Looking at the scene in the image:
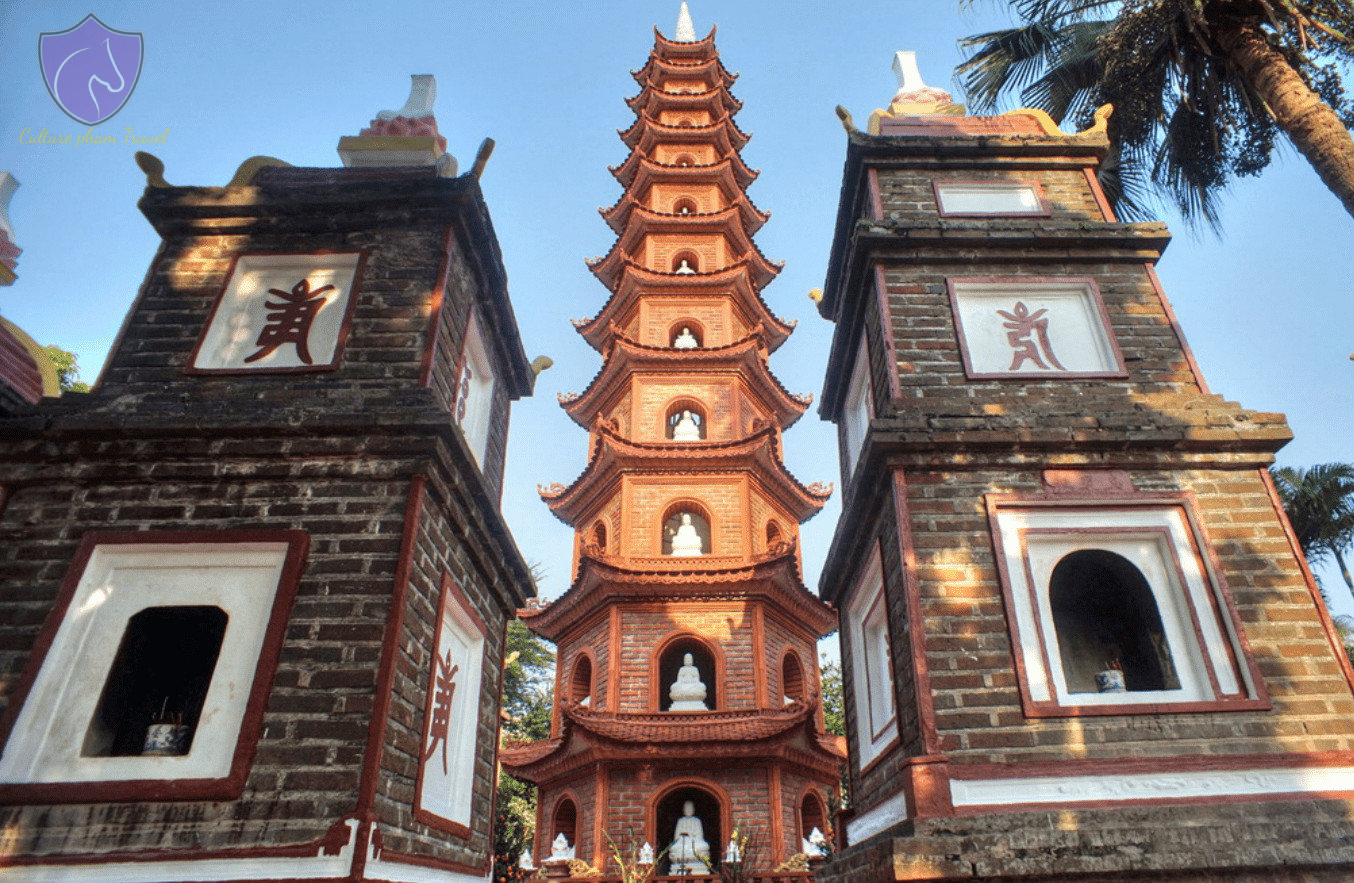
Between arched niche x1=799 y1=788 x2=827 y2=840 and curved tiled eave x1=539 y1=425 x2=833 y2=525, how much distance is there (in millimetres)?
6200

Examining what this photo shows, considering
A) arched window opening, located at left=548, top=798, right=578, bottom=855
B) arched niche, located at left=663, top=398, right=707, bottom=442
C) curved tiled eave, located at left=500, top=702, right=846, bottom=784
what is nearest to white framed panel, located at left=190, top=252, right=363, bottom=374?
curved tiled eave, located at left=500, top=702, right=846, bottom=784

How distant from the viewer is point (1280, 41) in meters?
8.05

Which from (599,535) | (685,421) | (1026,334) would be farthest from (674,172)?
(1026,334)

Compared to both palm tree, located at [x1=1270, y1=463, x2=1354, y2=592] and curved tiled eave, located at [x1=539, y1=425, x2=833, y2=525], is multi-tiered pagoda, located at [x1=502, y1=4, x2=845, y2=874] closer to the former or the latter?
curved tiled eave, located at [x1=539, y1=425, x2=833, y2=525]

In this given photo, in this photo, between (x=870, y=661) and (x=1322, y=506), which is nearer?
(x=870, y=661)

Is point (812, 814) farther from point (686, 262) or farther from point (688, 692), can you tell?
point (686, 262)

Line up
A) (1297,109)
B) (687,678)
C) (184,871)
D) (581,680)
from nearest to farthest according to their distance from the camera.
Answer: (184,871), (1297,109), (687,678), (581,680)

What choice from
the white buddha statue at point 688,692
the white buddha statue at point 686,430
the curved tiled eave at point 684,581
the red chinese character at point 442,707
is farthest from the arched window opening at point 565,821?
the red chinese character at point 442,707

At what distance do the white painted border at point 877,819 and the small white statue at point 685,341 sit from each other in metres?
13.2

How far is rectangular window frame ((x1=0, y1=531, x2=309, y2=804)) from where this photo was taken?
15.4 ft

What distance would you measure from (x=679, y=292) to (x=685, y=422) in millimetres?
3693

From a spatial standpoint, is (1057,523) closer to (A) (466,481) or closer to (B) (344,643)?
(A) (466,481)

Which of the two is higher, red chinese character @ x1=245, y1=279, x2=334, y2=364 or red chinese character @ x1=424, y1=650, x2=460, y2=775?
red chinese character @ x1=245, y1=279, x2=334, y2=364

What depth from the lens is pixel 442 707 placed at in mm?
6316
